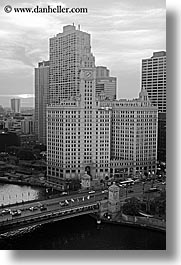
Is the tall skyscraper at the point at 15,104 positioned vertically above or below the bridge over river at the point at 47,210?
above

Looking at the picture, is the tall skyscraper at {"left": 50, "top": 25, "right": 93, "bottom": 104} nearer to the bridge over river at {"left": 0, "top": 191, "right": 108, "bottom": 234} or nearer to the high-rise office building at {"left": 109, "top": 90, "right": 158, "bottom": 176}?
the high-rise office building at {"left": 109, "top": 90, "right": 158, "bottom": 176}

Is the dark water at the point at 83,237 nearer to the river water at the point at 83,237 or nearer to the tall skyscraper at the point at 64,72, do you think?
the river water at the point at 83,237

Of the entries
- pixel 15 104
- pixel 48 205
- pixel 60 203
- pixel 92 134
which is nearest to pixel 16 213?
pixel 48 205

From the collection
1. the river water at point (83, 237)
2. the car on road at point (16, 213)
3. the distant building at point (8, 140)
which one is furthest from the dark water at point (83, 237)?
the distant building at point (8, 140)

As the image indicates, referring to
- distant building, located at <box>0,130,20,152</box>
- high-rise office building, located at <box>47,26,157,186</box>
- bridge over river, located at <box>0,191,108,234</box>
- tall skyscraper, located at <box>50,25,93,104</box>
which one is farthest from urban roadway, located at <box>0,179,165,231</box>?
distant building, located at <box>0,130,20,152</box>

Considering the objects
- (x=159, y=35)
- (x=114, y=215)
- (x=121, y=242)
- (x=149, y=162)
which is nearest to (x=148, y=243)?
(x=121, y=242)

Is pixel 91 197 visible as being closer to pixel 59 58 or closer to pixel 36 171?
pixel 36 171
